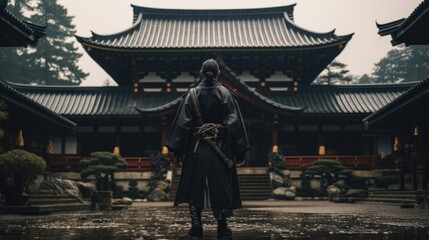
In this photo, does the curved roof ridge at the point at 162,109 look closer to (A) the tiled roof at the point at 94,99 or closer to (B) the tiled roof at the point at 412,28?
(A) the tiled roof at the point at 94,99

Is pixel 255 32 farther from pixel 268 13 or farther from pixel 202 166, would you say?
pixel 202 166

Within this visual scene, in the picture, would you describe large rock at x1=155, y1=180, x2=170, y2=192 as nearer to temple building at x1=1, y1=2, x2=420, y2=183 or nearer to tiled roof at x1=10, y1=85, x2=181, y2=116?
temple building at x1=1, y1=2, x2=420, y2=183

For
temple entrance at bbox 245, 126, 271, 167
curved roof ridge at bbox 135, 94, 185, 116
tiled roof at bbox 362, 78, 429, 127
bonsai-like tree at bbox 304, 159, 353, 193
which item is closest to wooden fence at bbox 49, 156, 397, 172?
bonsai-like tree at bbox 304, 159, 353, 193

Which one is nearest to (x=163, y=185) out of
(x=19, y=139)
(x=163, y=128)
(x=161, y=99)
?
(x=163, y=128)

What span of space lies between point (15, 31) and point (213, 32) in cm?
2228

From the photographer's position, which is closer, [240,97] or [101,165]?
[101,165]

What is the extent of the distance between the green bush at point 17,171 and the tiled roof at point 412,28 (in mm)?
10475

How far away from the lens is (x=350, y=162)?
26.5 metres

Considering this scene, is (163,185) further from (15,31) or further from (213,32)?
(213,32)

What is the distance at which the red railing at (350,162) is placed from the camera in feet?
85.1

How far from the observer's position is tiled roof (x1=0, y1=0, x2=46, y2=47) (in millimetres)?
11927

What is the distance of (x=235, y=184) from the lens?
5945 millimetres

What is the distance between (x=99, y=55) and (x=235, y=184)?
25980 mm

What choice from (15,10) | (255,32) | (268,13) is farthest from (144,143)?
(15,10)
